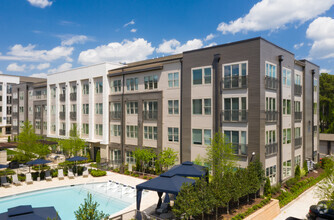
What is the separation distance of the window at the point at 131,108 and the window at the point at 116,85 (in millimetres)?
3046

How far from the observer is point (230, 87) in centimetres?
2400

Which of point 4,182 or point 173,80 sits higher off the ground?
point 173,80

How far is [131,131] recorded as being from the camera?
3356cm

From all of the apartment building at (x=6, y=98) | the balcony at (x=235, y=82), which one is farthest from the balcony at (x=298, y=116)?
the apartment building at (x=6, y=98)

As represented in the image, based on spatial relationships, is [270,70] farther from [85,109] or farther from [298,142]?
[85,109]

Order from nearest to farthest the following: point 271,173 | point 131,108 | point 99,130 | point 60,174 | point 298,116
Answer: point 271,173, point 60,174, point 298,116, point 131,108, point 99,130

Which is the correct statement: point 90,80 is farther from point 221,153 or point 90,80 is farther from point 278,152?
point 278,152

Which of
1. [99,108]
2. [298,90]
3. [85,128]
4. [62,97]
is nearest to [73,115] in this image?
[85,128]

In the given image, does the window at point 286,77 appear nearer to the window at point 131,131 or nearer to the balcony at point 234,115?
the balcony at point 234,115

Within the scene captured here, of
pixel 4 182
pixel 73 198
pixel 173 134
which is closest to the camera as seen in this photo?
pixel 73 198

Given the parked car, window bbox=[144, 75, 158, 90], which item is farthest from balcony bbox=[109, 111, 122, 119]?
the parked car

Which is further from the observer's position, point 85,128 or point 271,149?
point 85,128

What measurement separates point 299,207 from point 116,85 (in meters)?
26.5

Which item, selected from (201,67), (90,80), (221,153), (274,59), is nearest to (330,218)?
(221,153)
